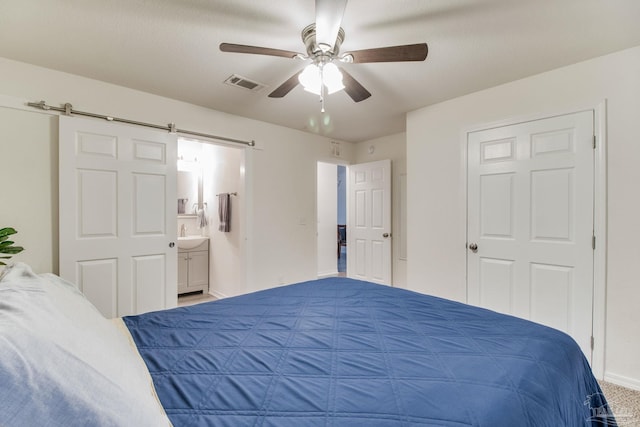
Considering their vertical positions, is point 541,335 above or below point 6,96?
below

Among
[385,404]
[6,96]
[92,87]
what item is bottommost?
[385,404]

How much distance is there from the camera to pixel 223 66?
7.70 feet

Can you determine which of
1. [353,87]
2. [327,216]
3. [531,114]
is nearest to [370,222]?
[327,216]

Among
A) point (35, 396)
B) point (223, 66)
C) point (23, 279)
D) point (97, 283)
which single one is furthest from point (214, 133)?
point (35, 396)

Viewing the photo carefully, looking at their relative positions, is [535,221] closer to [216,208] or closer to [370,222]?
[370,222]

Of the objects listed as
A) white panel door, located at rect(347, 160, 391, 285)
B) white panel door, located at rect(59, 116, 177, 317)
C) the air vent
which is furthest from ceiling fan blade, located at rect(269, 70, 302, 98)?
white panel door, located at rect(347, 160, 391, 285)

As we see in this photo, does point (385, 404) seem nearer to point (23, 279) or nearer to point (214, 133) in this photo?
point (23, 279)

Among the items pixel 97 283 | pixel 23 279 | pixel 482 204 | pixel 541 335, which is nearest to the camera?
pixel 23 279

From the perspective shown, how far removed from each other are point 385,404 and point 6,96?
129 inches

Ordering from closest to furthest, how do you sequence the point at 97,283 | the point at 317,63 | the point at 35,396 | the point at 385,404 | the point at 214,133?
the point at 35,396 < the point at 385,404 < the point at 317,63 < the point at 97,283 < the point at 214,133

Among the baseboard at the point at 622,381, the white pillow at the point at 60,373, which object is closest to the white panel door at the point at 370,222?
the baseboard at the point at 622,381

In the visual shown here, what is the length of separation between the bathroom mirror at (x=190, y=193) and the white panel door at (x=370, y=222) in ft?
8.04

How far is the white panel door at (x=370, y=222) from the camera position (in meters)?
4.29

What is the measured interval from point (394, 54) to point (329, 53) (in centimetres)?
38
